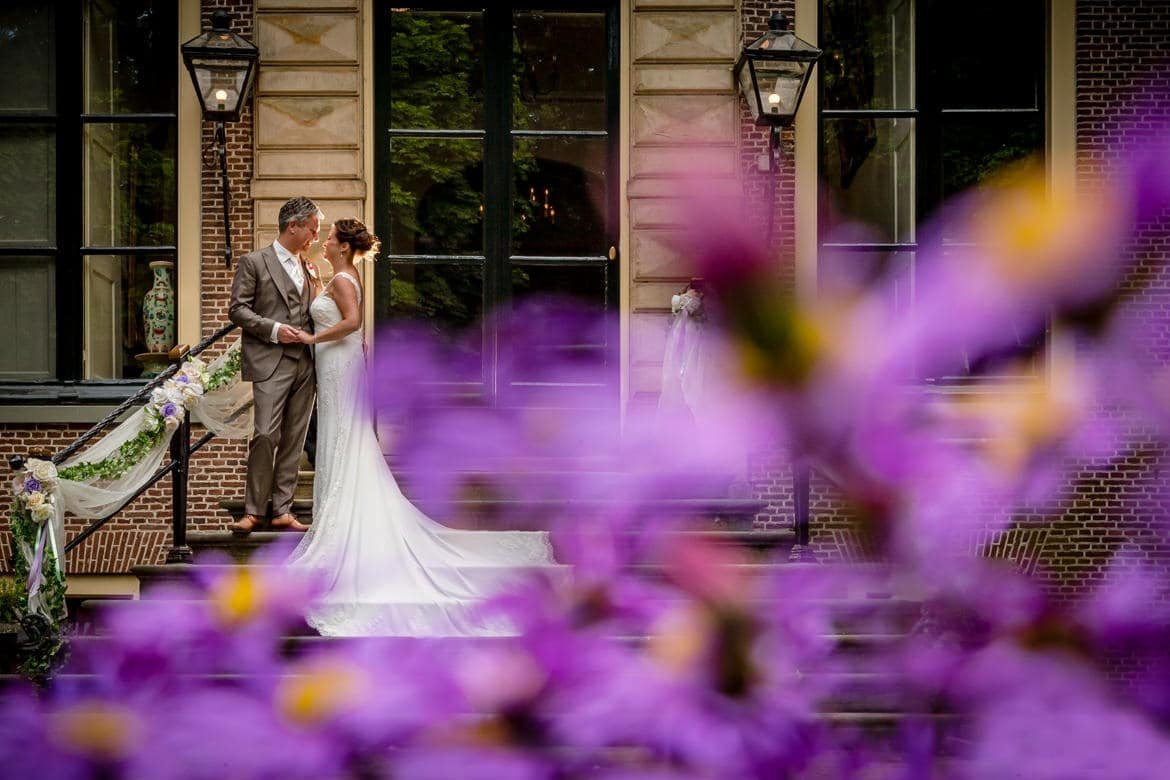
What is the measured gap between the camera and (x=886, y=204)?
27.1ft

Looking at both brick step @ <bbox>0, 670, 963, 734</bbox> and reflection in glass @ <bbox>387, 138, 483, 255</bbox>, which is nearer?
brick step @ <bbox>0, 670, 963, 734</bbox>

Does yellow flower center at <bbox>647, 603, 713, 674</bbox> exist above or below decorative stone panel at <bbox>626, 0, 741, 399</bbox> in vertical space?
below

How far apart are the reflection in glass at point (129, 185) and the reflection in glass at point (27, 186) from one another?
27cm

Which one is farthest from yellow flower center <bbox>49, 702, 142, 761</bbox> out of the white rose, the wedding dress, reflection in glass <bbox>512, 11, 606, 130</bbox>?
reflection in glass <bbox>512, 11, 606, 130</bbox>

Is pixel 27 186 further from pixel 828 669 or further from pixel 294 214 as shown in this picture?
pixel 828 669

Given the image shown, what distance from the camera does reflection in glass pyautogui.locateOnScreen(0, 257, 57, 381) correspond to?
8039 mm

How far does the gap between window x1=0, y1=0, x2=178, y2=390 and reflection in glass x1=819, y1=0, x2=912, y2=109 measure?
482 centimetres

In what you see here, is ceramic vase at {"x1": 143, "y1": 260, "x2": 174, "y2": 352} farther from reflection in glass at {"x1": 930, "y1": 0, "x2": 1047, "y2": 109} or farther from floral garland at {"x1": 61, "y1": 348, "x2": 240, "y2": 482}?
reflection in glass at {"x1": 930, "y1": 0, "x2": 1047, "y2": 109}

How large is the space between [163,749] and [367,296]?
7.28 m

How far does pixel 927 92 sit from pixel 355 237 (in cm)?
457

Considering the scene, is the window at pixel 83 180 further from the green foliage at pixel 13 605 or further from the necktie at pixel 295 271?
the green foliage at pixel 13 605

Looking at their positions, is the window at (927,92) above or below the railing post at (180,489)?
above

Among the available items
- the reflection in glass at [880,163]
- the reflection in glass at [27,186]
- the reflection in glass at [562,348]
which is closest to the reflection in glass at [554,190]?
the reflection in glass at [880,163]

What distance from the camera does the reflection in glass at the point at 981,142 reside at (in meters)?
8.16
